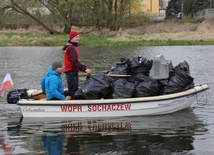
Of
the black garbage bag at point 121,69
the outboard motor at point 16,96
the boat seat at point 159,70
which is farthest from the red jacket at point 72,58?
the boat seat at point 159,70

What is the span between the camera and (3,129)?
359 inches

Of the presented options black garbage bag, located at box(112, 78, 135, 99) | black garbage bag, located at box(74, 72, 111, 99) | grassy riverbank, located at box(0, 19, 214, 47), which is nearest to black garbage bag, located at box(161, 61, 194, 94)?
black garbage bag, located at box(112, 78, 135, 99)

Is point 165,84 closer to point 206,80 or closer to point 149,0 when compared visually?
point 206,80

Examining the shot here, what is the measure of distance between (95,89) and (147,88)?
3.87 ft

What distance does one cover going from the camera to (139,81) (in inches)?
396

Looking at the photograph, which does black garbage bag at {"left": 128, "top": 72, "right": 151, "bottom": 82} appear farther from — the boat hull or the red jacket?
the red jacket

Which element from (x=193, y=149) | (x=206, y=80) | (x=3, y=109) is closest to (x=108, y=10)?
(x=206, y=80)

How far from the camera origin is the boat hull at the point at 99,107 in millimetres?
9469

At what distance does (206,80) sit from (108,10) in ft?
105

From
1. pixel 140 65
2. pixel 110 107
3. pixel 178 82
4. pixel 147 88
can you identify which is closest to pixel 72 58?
pixel 110 107

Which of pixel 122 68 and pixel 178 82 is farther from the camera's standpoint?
pixel 122 68

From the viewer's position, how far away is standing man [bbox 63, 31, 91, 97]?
9.73 meters

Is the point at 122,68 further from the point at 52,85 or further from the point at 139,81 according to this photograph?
the point at 52,85

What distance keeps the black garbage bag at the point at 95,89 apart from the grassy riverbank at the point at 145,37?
89.1ft
